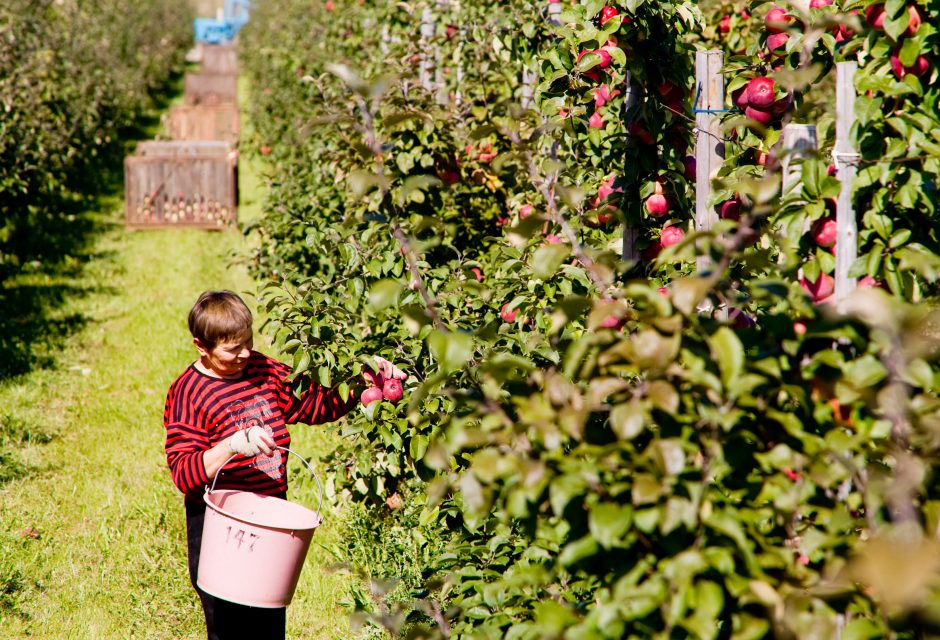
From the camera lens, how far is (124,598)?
128 inches

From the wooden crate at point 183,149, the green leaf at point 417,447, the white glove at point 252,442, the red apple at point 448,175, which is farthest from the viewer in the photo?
the wooden crate at point 183,149

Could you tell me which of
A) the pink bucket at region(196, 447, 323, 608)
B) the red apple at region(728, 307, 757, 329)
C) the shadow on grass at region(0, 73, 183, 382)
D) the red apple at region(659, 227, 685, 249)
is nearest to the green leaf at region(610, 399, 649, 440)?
the red apple at region(728, 307, 757, 329)

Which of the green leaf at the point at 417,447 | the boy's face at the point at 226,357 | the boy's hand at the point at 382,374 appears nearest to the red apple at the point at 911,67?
the green leaf at the point at 417,447

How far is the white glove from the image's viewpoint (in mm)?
2223

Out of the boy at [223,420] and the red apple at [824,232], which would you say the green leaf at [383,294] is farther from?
the boy at [223,420]

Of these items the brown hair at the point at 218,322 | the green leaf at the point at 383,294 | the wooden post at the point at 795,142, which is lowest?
the brown hair at the point at 218,322

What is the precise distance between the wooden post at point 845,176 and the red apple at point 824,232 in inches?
1.2

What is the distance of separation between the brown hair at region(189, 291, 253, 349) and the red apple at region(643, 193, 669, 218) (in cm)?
110

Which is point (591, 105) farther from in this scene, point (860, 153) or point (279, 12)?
point (279, 12)

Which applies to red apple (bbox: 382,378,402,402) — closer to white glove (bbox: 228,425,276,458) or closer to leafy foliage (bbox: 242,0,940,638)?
leafy foliage (bbox: 242,0,940,638)

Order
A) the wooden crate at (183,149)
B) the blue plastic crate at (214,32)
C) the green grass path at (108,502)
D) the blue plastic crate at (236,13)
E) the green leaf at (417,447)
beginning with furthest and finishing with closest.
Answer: the blue plastic crate at (236,13) < the blue plastic crate at (214,32) < the wooden crate at (183,149) < the green grass path at (108,502) < the green leaf at (417,447)

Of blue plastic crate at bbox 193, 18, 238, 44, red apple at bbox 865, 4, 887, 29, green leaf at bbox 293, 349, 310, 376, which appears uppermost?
red apple at bbox 865, 4, 887, 29

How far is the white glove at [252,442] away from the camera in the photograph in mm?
2223

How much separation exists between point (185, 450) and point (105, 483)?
184cm
